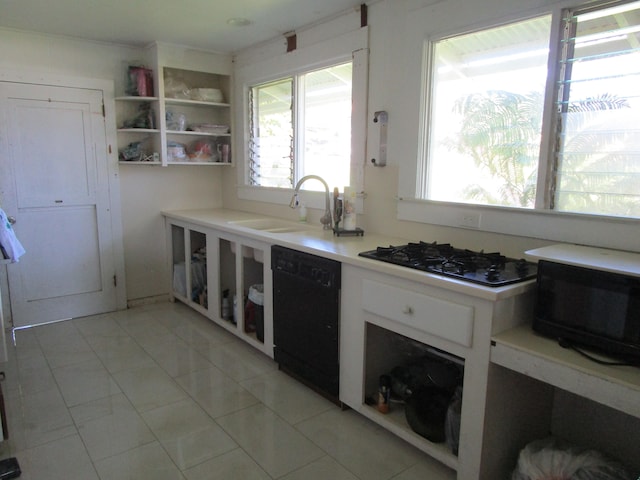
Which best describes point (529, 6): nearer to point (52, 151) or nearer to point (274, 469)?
point (274, 469)

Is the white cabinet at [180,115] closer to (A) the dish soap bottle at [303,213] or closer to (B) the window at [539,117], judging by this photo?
(A) the dish soap bottle at [303,213]

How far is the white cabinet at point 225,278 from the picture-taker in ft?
9.66

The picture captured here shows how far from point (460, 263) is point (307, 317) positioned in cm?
93

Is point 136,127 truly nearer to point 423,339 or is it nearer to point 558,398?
point 423,339

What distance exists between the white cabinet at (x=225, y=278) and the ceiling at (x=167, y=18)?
149 centimetres

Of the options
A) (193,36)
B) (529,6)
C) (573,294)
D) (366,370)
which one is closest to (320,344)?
(366,370)

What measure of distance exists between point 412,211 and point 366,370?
3.08ft

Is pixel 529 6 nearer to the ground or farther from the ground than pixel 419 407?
farther from the ground

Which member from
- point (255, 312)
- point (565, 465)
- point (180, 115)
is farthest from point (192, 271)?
point (565, 465)

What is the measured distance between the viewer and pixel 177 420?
7.55 ft

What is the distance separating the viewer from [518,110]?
84.1 inches

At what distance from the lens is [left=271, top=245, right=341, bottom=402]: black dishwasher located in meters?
2.35

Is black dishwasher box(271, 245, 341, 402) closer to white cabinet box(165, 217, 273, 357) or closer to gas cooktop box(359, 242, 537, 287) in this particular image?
white cabinet box(165, 217, 273, 357)

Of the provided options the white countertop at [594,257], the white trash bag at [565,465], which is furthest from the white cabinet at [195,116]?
the white trash bag at [565,465]
